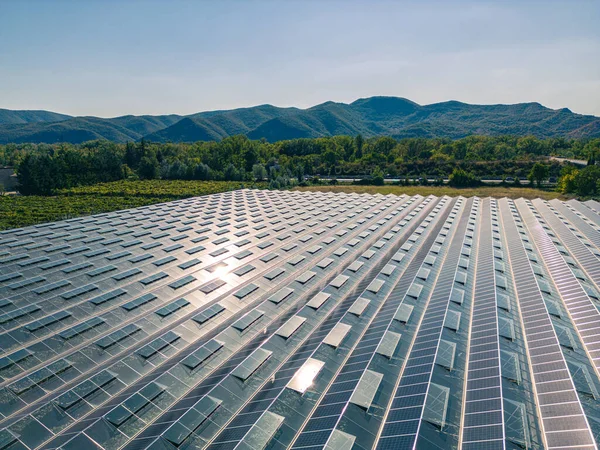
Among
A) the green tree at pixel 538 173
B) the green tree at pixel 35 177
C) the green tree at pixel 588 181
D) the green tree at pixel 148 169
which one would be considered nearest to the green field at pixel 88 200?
the green tree at pixel 35 177

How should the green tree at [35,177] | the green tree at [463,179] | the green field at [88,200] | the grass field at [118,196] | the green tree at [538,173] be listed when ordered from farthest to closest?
the green tree at [463,179]
the green tree at [538,173]
the green tree at [35,177]
the grass field at [118,196]
the green field at [88,200]

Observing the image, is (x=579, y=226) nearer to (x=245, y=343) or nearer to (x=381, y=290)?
(x=381, y=290)

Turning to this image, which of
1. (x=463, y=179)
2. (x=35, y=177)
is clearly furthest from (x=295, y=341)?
(x=35, y=177)

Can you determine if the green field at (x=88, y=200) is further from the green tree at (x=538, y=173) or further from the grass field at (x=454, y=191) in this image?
the green tree at (x=538, y=173)

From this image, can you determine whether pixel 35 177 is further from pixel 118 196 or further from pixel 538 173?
pixel 538 173

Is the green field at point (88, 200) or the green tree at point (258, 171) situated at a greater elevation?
the green tree at point (258, 171)

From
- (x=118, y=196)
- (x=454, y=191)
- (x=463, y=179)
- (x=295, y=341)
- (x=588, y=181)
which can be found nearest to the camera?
(x=295, y=341)
